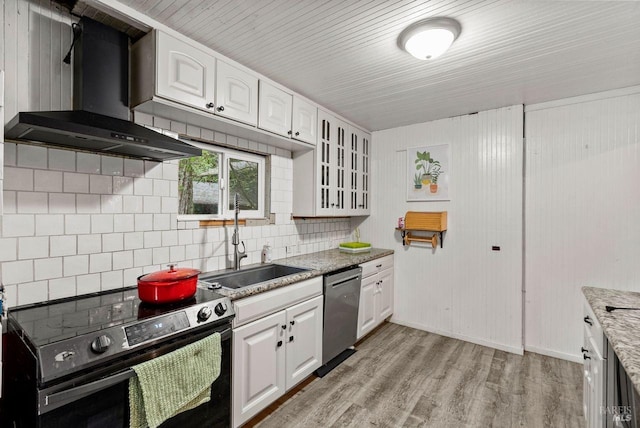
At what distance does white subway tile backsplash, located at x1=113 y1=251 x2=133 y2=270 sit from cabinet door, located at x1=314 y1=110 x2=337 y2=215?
1542 mm

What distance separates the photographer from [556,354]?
2785 mm

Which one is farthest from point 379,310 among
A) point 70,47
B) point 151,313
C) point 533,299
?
point 70,47

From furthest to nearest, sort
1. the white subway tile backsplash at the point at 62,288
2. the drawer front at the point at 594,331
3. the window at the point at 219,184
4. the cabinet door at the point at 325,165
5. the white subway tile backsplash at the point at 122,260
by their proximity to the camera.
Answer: the cabinet door at the point at 325,165 → the window at the point at 219,184 → the white subway tile backsplash at the point at 122,260 → the white subway tile backsplash at the point at 62,288 → the drawer front at the point at 594,331

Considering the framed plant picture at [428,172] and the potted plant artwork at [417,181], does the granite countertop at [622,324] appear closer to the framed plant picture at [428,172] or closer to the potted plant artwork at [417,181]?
the framed plant picture at [428,172]

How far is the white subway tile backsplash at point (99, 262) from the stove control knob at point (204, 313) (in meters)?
0.68

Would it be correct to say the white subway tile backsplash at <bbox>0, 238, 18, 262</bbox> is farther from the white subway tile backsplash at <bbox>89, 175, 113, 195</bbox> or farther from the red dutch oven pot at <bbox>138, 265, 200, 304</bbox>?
the red dutch oven pot at <bbox>138, 265, 200, 304</bbox>

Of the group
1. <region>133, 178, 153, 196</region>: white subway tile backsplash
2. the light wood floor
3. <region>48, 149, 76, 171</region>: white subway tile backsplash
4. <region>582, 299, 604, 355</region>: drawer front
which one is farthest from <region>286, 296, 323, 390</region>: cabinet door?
<region>582, 299, 604, 355</region>: drawer front

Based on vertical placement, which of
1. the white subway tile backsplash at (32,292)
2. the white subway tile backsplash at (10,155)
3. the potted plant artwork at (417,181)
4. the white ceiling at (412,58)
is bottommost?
the white subway tile backsplash at (32,292)

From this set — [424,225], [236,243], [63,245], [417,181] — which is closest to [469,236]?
[424,225]

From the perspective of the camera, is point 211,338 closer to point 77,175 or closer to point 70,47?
point 77,175

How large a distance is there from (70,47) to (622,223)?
3950mm

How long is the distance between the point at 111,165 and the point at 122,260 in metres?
0.54

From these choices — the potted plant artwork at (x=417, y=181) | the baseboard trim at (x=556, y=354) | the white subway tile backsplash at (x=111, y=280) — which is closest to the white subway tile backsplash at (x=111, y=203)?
the white subway tile backsplash at (x=111, y=280)

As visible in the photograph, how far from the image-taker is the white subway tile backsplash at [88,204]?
5.36 feet
